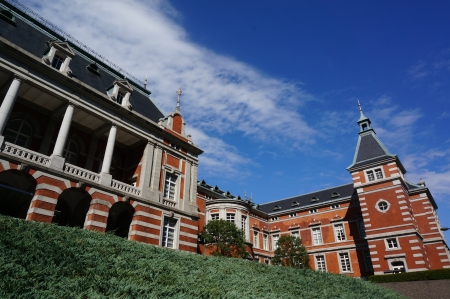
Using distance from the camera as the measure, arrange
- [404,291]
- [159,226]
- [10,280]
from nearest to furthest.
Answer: [10,280]
[159,226]
[404,291]

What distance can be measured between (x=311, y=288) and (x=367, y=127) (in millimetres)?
32670

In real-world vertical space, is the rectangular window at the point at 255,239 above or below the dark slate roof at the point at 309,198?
below

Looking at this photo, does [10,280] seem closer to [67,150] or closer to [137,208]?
[137,208]

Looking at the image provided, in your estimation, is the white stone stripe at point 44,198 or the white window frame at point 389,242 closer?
the white stone stripe at point 44,198

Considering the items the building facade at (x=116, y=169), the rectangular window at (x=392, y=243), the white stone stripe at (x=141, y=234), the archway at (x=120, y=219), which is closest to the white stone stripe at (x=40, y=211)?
the building facade at (x=116, y=169)

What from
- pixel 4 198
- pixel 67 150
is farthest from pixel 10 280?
pixel 67 150

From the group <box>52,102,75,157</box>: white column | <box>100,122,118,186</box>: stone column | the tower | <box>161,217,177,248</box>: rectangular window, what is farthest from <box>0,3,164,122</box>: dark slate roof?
the tower

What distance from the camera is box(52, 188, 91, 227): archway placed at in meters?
20.8

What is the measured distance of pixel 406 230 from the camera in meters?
30.3

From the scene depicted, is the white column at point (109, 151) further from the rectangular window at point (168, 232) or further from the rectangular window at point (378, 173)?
the rectangular window at point (378, 173)

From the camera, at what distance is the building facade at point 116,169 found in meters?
18.0

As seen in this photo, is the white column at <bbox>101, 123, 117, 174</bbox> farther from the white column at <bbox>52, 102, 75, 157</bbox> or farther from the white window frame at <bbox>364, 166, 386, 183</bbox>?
the white window frame at <bbox>364, 166, 386, 183</bbox>

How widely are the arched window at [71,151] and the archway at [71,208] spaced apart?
2.70m

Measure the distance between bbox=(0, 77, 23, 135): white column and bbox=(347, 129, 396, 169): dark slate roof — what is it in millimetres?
35102
